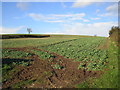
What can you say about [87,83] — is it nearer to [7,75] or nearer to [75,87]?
[75,87]

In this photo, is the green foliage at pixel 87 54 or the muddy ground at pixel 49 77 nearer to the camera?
the muddy ground at pixel 49 77

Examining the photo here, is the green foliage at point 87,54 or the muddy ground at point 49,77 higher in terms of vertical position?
the green foliage at point 87,54

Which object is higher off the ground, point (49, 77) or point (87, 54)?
point (87, 54)

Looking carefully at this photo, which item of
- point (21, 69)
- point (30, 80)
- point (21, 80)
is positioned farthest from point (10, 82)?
point (21, 69)

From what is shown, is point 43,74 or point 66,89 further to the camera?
point 43,74

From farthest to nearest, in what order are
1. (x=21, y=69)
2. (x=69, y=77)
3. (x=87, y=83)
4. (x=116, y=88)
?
Result: (x=21, y=69) → (x=69, y=77) → (x=87, y=83) → (x=116, y=88)

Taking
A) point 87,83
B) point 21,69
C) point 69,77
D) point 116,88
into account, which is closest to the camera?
point 116,88

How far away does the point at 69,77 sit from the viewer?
10125 millimetres

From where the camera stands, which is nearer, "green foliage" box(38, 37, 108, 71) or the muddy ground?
the muddy ground

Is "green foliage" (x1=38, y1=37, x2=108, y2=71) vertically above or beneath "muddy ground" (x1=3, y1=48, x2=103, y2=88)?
above

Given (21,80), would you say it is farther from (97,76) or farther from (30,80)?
(97,76)

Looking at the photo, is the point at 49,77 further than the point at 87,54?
No

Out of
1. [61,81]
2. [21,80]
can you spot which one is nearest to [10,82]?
[21,80]

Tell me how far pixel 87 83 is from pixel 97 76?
1.66 m
